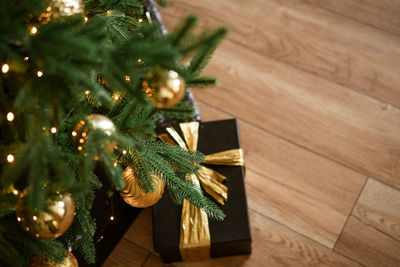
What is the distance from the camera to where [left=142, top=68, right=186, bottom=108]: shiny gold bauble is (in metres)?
0.64

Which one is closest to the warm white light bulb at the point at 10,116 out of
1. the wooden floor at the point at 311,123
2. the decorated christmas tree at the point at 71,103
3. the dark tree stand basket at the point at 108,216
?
the decorated christmas tree at the point at 71,103

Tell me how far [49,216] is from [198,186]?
0.50m

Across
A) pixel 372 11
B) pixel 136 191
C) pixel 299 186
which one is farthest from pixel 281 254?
pixel 372 11

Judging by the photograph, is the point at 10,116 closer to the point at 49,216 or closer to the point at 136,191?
the point at 49,216

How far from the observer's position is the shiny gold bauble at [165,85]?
25.3 inches

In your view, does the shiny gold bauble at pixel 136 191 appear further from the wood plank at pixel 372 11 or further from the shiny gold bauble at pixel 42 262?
the wood plank at pixel 372 11

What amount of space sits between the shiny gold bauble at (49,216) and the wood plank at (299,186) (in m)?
0.79

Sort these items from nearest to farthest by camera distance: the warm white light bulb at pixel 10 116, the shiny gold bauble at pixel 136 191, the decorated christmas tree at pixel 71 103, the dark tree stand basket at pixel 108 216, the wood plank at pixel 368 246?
the decorated christmas tree at pixel 71 103, the warm white light bulb at pixel 10 116, the shiny gold bauble at pixel 136 191, the dark tree stand basket at pixel 108 216, the wood plank at pixel 368 246

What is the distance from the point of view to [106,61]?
0.58 meters

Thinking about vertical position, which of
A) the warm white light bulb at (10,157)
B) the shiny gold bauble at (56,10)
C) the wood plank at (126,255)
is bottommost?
the wood plank at (126,255)

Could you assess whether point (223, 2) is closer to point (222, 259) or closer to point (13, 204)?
point (222, 259)

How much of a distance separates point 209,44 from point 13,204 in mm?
431

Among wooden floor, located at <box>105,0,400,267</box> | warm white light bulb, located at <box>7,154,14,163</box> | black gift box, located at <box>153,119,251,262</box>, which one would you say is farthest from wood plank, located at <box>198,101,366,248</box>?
warm white light bulb, located at <box>7,154,14,163</box>

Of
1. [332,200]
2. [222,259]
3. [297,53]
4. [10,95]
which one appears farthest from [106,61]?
[297,53]
